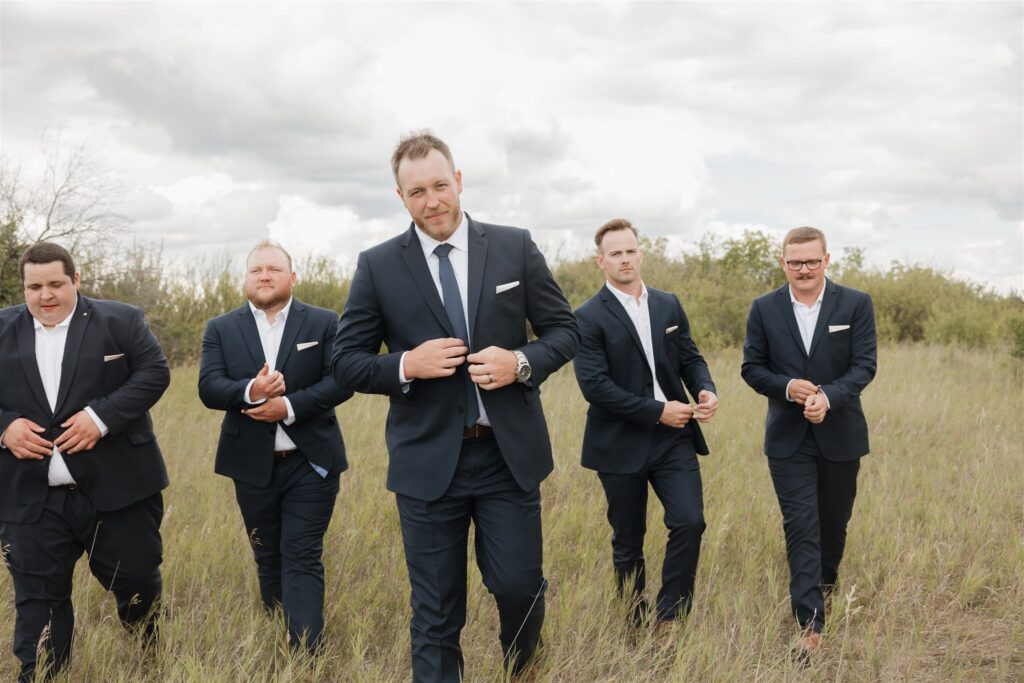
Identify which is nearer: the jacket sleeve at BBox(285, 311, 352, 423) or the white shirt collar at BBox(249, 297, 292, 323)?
the jacket sleeve at BBox(285, 311, 352, 423)

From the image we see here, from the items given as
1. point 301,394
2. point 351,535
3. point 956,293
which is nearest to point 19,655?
point 301,394

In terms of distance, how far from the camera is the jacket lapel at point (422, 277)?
3.39 meters

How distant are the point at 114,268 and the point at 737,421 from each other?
36.8 feet

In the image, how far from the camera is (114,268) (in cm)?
1498

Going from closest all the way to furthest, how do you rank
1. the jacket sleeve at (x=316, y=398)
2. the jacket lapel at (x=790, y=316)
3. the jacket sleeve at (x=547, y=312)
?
the jacket sleeve at (x=547, y=312) < the jacket sleeve at (x=316, y=398) < the jacket lapel at (x=790, y=316)

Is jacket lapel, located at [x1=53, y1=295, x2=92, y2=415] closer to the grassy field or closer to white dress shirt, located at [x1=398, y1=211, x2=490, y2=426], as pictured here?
the grassy field

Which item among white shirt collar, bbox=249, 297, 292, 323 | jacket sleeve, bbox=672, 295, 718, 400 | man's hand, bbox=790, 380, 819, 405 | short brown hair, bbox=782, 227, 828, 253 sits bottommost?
man's hand, bbox=790, 380, 819, 405

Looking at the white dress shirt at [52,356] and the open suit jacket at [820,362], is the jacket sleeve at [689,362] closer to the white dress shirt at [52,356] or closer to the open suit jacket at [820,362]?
the open suit jacket at [820,362]

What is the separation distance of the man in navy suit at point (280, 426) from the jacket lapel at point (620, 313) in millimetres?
1578

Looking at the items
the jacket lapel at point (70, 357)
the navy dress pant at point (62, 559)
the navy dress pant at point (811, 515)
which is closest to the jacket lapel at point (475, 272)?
the jacket lapel at point (70, 357)

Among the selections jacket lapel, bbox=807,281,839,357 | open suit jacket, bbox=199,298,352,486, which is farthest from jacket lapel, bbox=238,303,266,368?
jacket lapel, bbox=807,281,839,357

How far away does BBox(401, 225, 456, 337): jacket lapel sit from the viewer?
3.39 m

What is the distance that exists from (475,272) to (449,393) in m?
0.50

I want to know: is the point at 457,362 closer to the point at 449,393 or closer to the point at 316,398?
the point at 449,393
